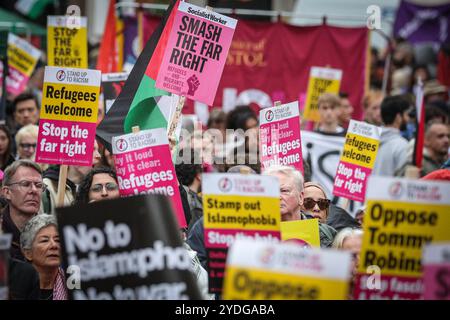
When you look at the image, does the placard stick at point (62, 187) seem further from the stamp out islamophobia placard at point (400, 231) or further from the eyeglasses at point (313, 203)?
the stamp out islamophobia placard at point (400, 231)

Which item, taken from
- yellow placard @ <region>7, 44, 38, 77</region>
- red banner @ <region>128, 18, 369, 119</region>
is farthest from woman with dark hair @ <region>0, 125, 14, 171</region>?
red banner @ <region>128, 18, 369, 119</region>

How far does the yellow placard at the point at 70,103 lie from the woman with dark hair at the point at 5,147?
1352mm

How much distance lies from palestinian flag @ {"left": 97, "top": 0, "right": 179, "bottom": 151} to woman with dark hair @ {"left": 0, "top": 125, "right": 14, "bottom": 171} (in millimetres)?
1483

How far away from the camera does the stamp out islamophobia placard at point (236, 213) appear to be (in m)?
5.76

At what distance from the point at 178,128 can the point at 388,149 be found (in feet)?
11.9

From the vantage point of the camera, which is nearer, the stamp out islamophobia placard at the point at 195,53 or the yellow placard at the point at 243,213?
the yellow placard at the point at 243,213

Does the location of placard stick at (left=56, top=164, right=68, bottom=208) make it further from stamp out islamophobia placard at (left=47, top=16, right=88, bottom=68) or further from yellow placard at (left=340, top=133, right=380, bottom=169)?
stamp out islamophobia placard at (left=47, top=16, right=88, bottom=68)

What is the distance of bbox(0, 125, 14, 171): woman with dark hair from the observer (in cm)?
968

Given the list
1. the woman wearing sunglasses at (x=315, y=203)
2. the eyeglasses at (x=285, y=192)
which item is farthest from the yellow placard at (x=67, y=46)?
the eyeglasses at (x=285, y=192)

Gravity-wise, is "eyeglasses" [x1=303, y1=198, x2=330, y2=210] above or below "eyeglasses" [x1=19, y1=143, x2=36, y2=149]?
above

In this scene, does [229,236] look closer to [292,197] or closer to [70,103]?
[292,197]

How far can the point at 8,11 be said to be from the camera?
72.4 feet
